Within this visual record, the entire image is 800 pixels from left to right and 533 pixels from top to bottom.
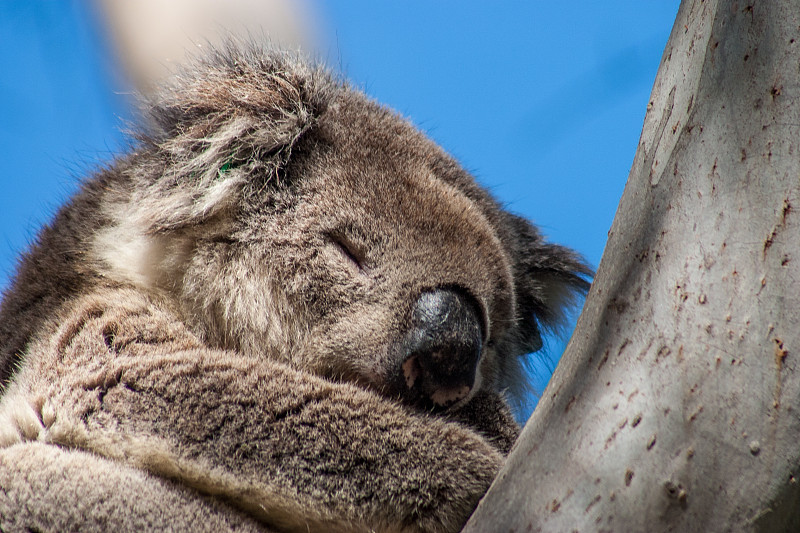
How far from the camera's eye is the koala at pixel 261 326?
153 cm

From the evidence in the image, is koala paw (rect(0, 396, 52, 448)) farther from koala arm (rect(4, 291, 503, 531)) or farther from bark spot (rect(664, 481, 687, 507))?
bark spot (rect(664, 481, 687, 507))

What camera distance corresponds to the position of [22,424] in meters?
1.68

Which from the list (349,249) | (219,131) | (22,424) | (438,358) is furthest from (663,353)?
(219,131)

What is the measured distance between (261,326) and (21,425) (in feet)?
2.21

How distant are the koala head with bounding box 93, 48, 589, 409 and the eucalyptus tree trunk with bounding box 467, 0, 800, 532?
677 mm

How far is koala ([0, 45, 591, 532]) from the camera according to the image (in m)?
1.53

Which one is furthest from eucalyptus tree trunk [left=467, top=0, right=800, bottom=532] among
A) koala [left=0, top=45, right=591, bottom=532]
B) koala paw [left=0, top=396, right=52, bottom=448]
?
koala paw [left=0, top=396, right=52, bottom=448]

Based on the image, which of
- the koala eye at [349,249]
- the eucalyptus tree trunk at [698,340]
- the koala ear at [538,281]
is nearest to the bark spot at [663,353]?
the eucalyptus tree trunk at [698,340]

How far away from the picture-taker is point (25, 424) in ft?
5.50

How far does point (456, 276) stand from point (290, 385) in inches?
25.7

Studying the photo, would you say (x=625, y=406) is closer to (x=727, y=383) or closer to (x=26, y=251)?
(x=727, y=383)

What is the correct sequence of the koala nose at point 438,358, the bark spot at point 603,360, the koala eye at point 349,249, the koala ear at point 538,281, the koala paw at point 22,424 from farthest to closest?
the koala ear at point 538,281 < the koala eye at point 349,249 < the koala nose at point 438,358 < the koala paw at point 22,424 < the bark spot at point 603,360

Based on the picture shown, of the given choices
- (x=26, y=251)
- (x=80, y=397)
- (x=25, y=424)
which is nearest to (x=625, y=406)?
(x=80, y=397)

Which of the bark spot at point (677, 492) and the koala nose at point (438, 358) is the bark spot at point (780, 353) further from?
the koala nose at point (438, 358)
